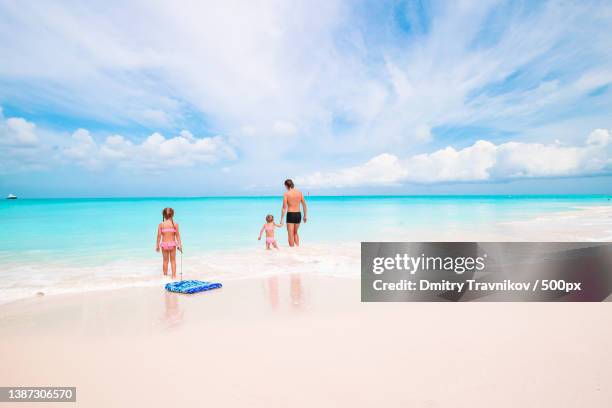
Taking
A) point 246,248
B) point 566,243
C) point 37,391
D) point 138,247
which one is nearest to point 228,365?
point 37,391

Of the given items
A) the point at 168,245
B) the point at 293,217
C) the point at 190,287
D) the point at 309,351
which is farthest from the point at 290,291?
the point at 293,217

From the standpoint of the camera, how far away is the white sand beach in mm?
2572

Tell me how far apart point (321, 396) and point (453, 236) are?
498 inches

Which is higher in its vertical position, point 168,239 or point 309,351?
point 168,239

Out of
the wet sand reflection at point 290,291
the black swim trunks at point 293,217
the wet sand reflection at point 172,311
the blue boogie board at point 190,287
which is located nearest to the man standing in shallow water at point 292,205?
the black swim trunks at point 293,217

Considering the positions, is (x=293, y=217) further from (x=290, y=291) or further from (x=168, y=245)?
(x=290, y=291)

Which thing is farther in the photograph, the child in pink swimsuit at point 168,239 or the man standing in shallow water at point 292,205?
the man standing in shallow water at point 292,205

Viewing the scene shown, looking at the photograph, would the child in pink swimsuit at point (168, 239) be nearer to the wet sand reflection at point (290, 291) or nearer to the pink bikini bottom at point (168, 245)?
the pink bikini bottom at point (168, 245)

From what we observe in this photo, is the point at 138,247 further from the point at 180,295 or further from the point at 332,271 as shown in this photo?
the point at 332,271
